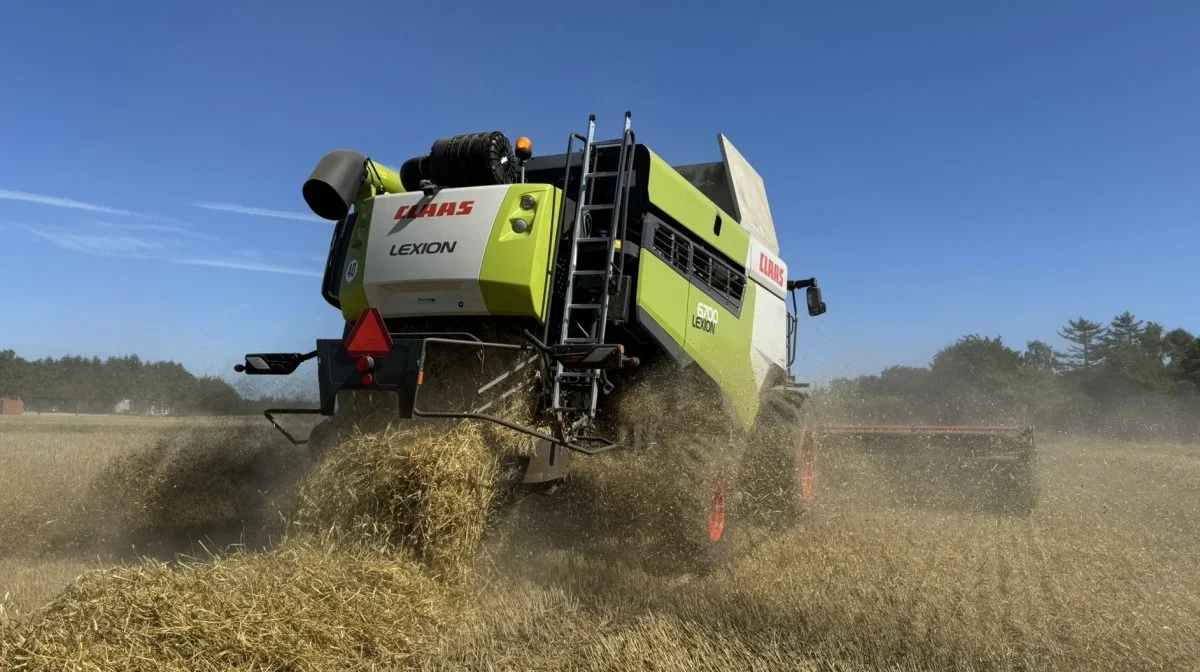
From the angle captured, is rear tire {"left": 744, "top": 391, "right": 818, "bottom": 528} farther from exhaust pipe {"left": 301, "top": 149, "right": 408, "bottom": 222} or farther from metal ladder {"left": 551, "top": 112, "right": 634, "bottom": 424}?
exhaust pipe {"left": 301, "top": 149, "right": 408, "bottom": 222}

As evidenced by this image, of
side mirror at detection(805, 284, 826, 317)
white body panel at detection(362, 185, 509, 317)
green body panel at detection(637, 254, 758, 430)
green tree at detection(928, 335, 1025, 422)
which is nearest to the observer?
white body panel at detection(362, 185, 509, 317)

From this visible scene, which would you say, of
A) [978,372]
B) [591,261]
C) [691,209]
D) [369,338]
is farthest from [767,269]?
[978,372]

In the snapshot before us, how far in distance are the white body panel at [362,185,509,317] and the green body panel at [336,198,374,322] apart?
0.28ft

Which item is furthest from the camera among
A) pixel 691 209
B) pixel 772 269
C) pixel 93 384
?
pixel 93 384

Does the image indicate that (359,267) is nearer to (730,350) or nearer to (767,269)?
(730,350)

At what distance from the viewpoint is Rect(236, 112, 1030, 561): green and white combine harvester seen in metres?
4.21

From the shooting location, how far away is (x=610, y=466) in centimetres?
455

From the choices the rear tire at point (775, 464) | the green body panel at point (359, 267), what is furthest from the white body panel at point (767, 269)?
the green body panel at point (359, 267)

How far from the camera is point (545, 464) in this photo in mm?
4113

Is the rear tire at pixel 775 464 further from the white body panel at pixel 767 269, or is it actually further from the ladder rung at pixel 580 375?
the ladder rung at pixel 580 375

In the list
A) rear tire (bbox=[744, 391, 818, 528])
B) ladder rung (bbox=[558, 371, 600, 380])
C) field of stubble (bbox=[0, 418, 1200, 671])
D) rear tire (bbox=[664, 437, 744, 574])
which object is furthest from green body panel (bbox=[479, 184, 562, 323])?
rear tire (bbox=[744, 391, 818, 528])

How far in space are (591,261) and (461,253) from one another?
0.82m

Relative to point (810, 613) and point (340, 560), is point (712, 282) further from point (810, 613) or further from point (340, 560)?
point (340, 560)

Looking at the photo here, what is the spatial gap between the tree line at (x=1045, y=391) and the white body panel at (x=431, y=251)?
310 inches
